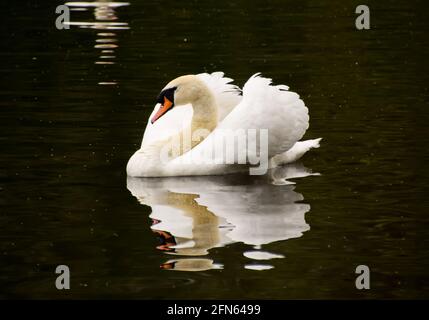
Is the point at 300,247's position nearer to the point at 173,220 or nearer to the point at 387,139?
the point at 173,220

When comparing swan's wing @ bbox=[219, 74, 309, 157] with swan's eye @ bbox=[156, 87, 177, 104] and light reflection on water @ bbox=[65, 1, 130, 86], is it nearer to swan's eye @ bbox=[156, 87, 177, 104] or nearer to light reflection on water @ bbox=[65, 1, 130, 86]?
swan's eye @ bbox=[156, 87, 177, 104]

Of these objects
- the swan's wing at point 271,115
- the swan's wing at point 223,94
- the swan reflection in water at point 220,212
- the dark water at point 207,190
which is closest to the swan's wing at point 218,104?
the swan's wing at point 223,94

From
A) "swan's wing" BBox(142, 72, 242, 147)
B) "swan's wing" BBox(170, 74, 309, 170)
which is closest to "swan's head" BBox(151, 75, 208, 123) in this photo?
"swan's wing" BBox(142, 72, 242, 147)

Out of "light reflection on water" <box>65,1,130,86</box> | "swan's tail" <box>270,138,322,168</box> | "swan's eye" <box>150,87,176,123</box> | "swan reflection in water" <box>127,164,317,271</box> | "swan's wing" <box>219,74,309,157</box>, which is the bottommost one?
"swan reflection in water" <box>127,164,317,271</box>

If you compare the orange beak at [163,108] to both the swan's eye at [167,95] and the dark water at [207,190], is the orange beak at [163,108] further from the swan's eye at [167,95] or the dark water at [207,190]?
the dark water at [207,190]

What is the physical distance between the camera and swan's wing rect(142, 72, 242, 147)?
51.1 ft

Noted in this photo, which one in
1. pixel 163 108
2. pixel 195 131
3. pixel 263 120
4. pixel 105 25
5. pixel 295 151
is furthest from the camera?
pixel 105 25

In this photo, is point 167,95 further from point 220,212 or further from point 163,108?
point 220,212

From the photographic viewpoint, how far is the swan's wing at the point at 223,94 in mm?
15711

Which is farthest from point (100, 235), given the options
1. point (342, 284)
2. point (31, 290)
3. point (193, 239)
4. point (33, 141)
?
point (33, 141)

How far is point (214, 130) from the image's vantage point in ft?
48.3

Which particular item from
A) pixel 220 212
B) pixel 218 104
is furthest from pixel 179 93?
pixel 220 212

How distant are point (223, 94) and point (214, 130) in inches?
A: 45.7

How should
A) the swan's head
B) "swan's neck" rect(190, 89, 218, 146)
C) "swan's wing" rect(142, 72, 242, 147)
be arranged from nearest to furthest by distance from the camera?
the swan's head < "swan's neck" rect(190, 89, 218, 146) < "swan's wing" rect(142, 72, 242, 147)
